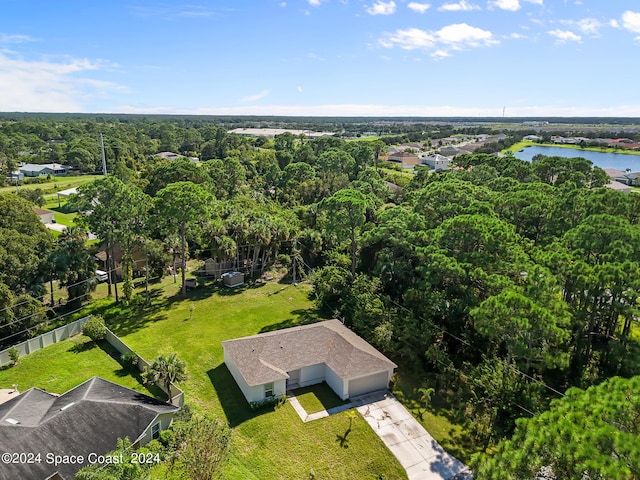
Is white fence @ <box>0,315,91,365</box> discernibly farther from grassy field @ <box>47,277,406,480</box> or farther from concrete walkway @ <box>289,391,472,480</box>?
concrete walkway @ <box>289,391,472,480</box>

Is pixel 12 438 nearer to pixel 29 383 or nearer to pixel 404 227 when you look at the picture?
pixel 29 383

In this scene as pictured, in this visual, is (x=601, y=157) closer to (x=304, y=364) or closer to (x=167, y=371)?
(x=304, y=364)

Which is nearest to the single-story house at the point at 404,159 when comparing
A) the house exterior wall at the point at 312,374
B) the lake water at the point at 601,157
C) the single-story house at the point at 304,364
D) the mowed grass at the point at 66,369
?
the lake water at the point at 601,157

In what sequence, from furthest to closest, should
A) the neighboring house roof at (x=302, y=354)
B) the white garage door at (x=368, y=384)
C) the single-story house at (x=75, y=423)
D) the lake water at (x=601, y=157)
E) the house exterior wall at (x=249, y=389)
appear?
the lake water at (x=601, y=157) → the white garage door at (x=368, y=384) → the neighboring house roof at (x=302, y=354) → the house exterior wall at (x=249, y=389) → the single-story house at (x=75, y=423)

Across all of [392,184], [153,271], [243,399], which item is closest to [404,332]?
[243,399]

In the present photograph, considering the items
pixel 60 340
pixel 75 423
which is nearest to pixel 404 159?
pixel 60 340

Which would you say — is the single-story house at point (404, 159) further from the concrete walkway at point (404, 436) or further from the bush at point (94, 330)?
the concrete walkway at point (404, 436)
